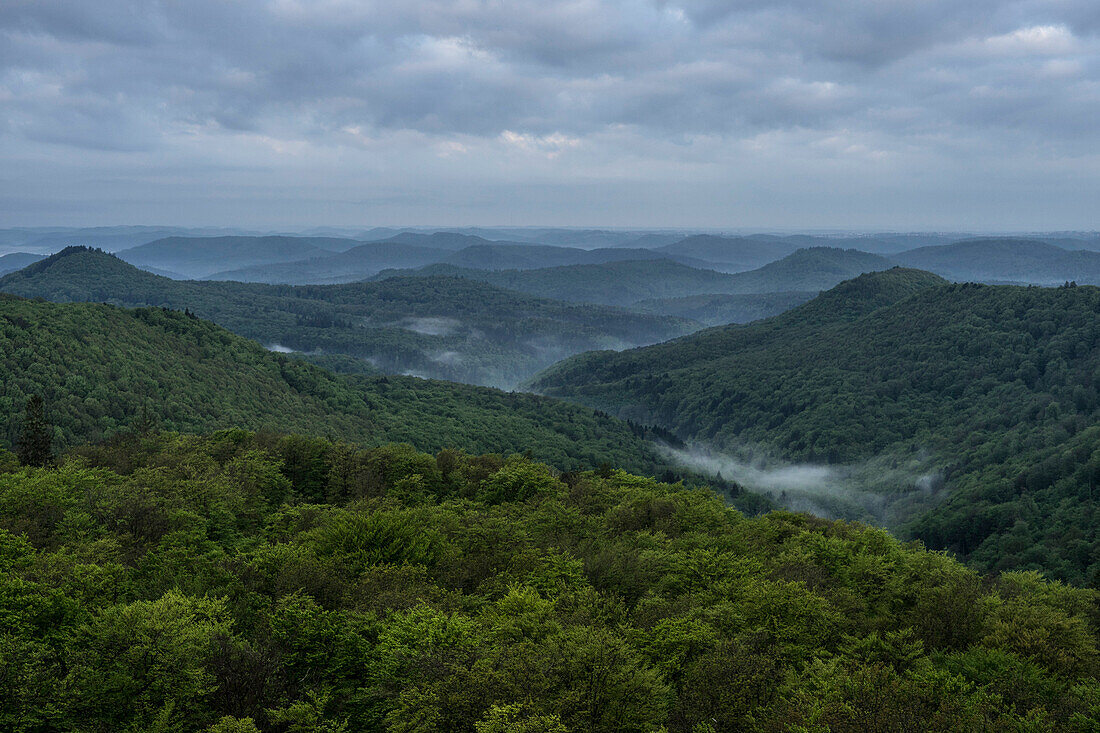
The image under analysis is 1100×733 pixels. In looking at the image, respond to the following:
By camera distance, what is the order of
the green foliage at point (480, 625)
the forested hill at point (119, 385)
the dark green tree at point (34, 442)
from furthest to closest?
1. the forested hill at point (119, 385)
2. the dark green tree at point (34, 442)
3. the green foliage at point (480, 625)

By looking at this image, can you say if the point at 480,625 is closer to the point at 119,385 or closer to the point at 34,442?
the point at 34,442

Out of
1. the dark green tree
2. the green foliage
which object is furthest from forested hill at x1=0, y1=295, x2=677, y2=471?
Result: the green foliage

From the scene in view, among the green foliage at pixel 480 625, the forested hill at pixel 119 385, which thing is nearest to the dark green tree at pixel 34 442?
the green foliage at pixel 480 625

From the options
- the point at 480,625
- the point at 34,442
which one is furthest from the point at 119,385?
the point at 480,625

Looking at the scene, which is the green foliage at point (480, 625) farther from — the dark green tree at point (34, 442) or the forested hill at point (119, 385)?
the forested hill at point (119, 385)

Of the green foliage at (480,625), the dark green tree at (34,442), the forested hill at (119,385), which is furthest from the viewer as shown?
the forested hill at (119,385)

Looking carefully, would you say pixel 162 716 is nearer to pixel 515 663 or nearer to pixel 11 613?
pixel 11 613

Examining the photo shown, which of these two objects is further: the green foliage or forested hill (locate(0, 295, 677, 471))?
forested hill (locate(0, 295, 677, 471))

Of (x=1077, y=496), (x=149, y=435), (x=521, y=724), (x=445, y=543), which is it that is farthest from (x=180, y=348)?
(x=1077, y=496)

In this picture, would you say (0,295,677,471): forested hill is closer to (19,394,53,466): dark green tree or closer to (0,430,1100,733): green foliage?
(19,394,53,466): dark green tree
